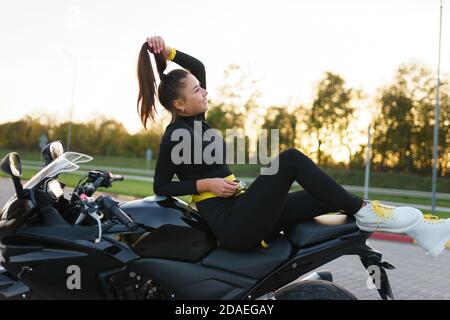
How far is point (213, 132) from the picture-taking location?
2791 millimetres

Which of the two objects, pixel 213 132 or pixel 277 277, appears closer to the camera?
pixel 277 277

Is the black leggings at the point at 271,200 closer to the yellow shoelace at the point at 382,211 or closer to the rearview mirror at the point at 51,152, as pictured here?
the yellow shoelace at the point at 382,211

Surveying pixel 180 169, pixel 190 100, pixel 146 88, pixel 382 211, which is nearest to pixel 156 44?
pixel 146 88

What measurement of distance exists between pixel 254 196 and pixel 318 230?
1.27 ft

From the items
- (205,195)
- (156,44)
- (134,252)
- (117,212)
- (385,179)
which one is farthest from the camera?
(385,179)

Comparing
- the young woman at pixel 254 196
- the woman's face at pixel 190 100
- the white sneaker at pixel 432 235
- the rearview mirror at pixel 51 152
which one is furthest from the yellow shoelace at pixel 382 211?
the rearview mirror at pixel 51 152

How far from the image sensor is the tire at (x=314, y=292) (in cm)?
246

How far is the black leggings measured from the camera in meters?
2.43

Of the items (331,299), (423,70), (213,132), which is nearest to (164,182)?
(213,132)

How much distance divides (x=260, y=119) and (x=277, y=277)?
35.7 meters

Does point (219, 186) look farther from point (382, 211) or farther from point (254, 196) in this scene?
point (382, 211)

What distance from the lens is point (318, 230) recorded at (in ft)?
8.38
